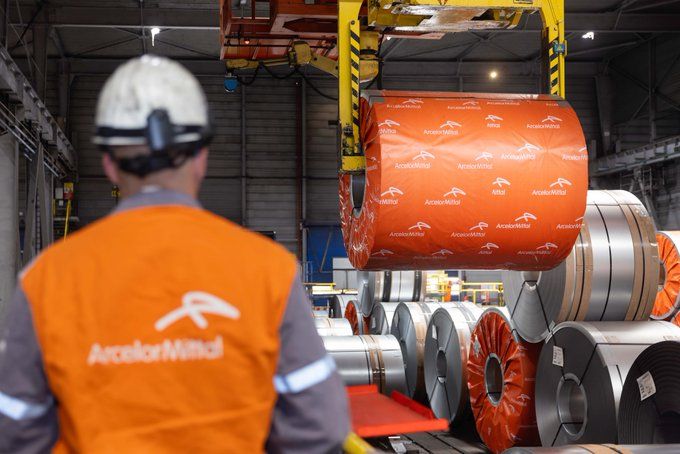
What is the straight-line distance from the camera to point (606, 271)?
5207 mm

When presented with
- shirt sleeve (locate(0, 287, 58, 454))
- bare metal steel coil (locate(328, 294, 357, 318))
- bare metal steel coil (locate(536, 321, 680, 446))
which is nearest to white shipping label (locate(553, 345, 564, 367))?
bare metal steel coil (locate(536, 321, 680, 446))

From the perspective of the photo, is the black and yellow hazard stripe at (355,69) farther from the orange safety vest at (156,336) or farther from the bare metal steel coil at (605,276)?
the orange safety vest at (156,336)

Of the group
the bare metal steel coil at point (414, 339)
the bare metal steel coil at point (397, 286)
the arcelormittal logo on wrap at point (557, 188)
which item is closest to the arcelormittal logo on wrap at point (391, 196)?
the arcelormittal logo on wrap at point (557, 188)

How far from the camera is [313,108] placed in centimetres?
2070

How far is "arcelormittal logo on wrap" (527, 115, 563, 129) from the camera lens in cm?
404

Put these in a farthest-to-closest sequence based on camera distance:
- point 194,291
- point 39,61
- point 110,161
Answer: point 39,61 < point 110,161 < point 194,291

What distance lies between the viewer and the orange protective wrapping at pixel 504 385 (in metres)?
5.52

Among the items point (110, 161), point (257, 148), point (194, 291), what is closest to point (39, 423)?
point (194, 291)

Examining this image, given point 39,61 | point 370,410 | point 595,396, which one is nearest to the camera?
point 370,410

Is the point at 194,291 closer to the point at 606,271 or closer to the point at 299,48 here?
the point at 606,271

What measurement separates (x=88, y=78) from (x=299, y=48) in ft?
49.1

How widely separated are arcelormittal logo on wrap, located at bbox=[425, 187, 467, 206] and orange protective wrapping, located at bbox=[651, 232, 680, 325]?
4694 millimetres

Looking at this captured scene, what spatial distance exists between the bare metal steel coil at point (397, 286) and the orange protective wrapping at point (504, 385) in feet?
9.50

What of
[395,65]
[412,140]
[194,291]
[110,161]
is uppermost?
[395,65]
